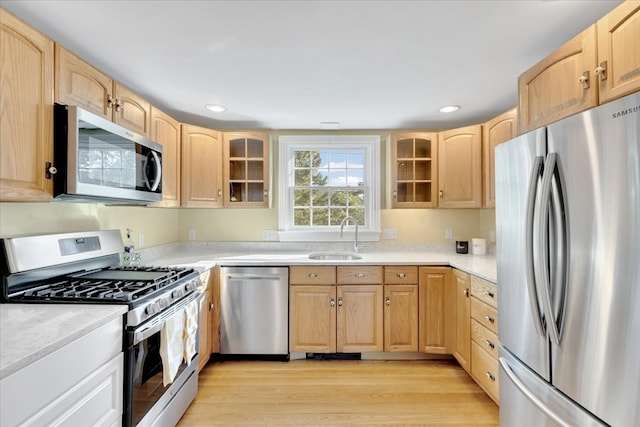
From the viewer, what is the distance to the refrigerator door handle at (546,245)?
1145 millimetres

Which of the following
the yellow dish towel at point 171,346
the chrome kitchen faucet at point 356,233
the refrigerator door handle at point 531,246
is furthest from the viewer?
the chrome kitchen faucet at point 356,233

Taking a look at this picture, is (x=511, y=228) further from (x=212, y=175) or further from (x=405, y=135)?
(x=212, y=175)

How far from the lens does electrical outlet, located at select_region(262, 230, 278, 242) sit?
3.24m

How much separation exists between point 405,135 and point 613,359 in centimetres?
237

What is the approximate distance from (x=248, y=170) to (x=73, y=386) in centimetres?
225

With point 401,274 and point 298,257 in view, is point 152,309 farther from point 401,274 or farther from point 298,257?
point 401,274

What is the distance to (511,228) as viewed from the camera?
55.7 inches

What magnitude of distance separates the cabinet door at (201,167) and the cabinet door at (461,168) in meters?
2.15

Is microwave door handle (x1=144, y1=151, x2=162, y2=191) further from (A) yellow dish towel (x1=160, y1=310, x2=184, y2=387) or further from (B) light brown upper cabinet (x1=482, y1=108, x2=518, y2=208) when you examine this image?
(B) light brown upper cabinet (x1=482, y1=108, x2=518, y2=208)

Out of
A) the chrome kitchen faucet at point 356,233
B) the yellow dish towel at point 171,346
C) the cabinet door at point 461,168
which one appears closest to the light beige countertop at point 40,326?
the yellow dish towel at point 171,346

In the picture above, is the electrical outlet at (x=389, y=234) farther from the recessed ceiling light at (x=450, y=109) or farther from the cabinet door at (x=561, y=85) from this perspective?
the cabinet door at (x=561, y=85)

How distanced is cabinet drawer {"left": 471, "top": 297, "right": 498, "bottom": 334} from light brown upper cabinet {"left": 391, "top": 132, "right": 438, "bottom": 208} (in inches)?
43.1

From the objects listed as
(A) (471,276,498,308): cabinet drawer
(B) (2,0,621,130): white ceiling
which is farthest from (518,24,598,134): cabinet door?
(A) (471,276,498,308): cabinet drawer

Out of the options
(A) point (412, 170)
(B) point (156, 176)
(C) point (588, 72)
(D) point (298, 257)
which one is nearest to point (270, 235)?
(D) point (298, 257)
